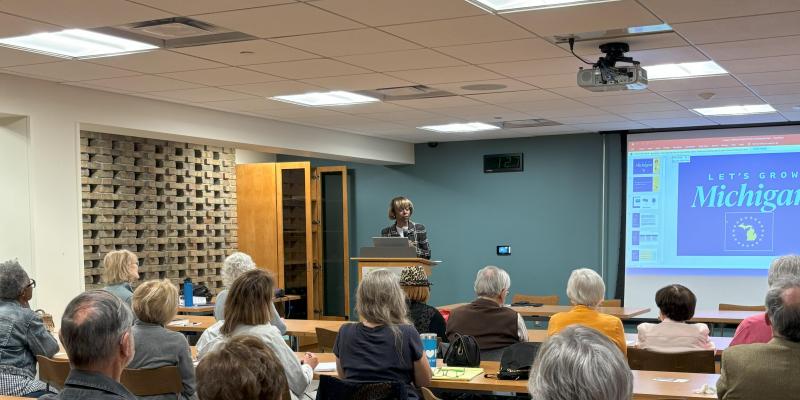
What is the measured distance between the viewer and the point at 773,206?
10.5 meters

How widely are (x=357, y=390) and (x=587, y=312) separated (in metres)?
1.78

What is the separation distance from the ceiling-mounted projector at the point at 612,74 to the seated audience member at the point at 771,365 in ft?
9.18

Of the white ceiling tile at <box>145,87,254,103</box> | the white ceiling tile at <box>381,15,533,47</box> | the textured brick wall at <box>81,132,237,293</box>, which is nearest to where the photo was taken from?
the white ceiling tile at <box>381,15,533,47</box>

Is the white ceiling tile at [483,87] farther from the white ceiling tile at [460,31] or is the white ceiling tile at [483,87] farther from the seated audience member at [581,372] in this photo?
the seated audience member at [581,372]

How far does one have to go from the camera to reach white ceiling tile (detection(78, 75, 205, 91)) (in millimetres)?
6762

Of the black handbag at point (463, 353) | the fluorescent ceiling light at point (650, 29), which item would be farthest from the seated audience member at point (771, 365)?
the fluorescent ceiling light at point (650, 29)

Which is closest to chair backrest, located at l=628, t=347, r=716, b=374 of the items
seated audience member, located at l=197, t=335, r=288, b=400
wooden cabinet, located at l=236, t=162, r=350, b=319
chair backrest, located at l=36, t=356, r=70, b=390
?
chair backrest, located at l=36, t=356, r=70, b=390

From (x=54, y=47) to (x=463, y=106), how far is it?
419cm

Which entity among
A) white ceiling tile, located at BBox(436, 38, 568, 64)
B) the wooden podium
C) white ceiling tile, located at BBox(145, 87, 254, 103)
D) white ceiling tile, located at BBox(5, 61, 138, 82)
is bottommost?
the wooden podium

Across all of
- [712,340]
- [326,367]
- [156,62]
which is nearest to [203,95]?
[156,62]

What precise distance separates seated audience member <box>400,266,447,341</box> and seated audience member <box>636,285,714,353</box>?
122 centimetres

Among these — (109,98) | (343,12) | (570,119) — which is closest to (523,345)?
(343,12)

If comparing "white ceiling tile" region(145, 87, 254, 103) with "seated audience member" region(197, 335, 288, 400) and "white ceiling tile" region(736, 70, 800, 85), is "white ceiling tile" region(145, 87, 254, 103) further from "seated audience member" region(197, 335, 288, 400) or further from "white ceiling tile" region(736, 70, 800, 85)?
"seated audience member" region(197, 335, 288, 400)

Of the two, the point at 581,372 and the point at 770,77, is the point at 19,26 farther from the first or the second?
the point at 770,77
